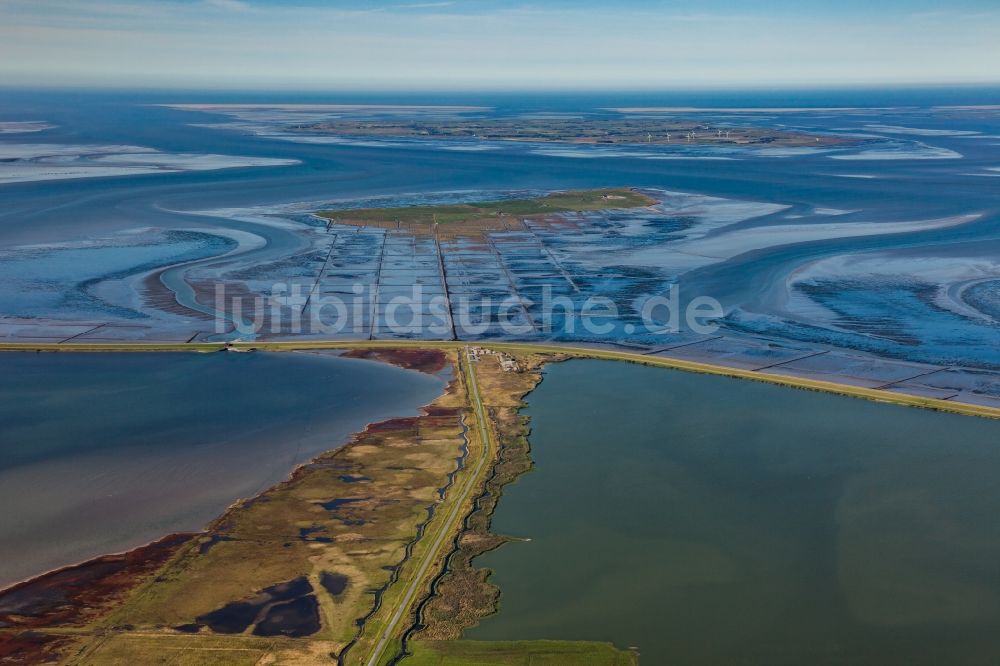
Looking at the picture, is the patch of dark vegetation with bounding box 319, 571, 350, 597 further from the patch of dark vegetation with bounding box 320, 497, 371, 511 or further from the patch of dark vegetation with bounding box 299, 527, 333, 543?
the patch of dark vegetation with bounding box 320, 497, 371, 511

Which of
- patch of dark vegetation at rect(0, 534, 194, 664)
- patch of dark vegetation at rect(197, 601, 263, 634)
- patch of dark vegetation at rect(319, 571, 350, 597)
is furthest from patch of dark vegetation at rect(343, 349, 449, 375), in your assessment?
patch of dark vegetation at rect(197, 601, 263, 634)

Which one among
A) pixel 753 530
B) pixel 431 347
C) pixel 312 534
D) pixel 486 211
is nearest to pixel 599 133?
pixel 486 211

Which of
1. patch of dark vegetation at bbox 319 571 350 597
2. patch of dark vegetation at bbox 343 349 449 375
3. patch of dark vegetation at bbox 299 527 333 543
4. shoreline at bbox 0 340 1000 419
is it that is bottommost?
patch of dark vegetation at bbox 319 571 350 597

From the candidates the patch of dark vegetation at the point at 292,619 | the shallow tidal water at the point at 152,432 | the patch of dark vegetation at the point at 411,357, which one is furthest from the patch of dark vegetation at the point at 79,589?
the patch of dark vegetation at the point at 411,357

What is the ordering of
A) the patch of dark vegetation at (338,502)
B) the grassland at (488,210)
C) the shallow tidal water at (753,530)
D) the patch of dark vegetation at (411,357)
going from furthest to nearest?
the grassland at (488,210)
the patch of dark vegetation at (411,357)
the patch of dark vegetation at (338,502)
the shallow tidal water at (753,530)

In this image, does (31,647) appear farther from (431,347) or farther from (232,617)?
(431,347)

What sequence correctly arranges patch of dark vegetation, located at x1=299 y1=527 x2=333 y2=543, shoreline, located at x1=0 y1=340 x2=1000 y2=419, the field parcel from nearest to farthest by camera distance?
patch of dark vegetation, located at x1=299 y1=527 x2=333 y2=543 → shoreline, located at x1=0 y1=340 x2=1000 y2=419 → the field parcel

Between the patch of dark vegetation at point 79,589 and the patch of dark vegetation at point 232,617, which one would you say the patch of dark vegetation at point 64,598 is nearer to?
the patch of dark vegetation at point 79,589

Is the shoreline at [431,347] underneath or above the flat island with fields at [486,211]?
underneath
